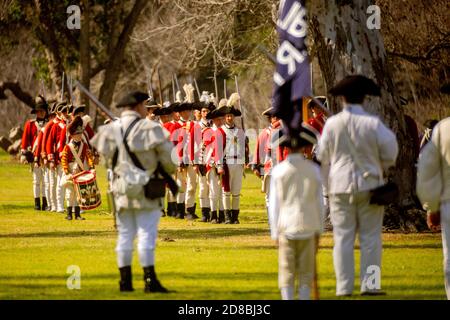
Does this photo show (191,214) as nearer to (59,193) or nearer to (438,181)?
(59,193)

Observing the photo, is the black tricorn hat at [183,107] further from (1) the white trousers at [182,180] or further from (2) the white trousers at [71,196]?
(2) the white trousers at [71,196]

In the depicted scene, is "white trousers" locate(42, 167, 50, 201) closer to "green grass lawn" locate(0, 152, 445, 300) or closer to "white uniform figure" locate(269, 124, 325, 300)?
"green grass lawn" locate(0, 152, 445, 300)

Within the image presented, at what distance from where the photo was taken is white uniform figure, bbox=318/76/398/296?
14.8 m

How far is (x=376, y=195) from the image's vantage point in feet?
48.3

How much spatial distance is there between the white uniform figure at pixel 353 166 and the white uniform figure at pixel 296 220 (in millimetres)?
1456

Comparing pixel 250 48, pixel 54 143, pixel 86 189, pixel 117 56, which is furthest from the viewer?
pixel 117 56

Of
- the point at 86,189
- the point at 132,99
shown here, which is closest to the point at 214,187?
the point at 86,189

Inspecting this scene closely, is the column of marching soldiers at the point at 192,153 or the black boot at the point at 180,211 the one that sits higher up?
the column of marching soldiers at the point at 192,153

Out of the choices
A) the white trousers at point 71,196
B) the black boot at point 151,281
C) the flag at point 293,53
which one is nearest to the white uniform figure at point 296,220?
the black boot at point 151,281

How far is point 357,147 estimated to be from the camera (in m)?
14.8

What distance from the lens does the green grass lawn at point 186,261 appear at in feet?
51.9

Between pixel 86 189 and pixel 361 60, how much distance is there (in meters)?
5.92

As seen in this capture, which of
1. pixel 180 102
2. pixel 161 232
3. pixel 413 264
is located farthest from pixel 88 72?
pixel 413 264

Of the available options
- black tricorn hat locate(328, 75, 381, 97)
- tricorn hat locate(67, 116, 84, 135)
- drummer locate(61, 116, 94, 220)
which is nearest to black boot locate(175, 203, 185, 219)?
drummer locate(61, 116, 94, 220)
